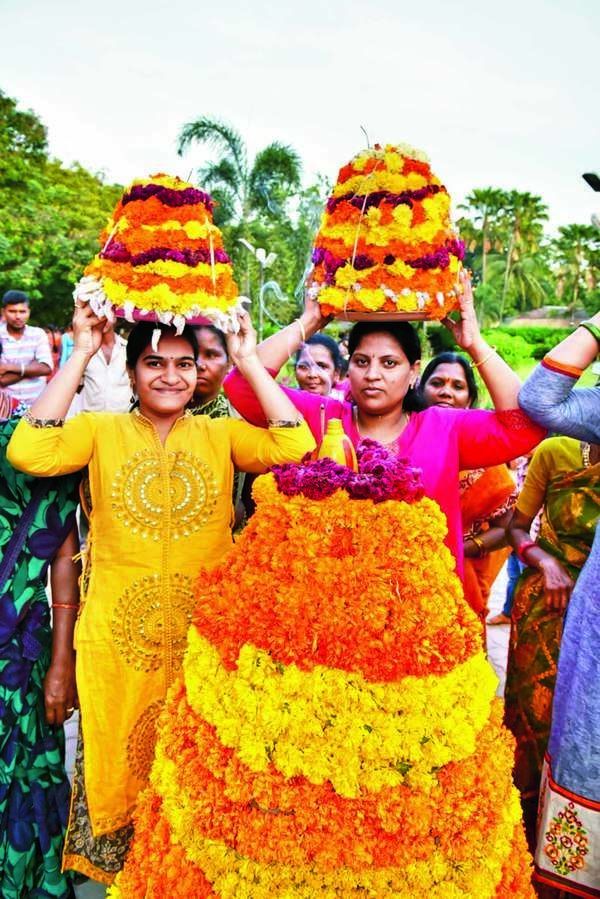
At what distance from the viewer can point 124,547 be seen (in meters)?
2.35

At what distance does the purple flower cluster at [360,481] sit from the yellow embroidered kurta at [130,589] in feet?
2.12

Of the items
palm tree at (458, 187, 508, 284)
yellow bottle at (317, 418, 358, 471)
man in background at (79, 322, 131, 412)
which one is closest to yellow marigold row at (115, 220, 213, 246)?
yellow bottle at (317, 418, 358, 471)

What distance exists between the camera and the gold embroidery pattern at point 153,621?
7.67 feet

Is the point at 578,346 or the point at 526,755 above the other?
the point at 578,346

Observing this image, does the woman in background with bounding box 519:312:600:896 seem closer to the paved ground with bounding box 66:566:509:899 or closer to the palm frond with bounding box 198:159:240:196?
the paved ground with bounding box 66:566:509:899

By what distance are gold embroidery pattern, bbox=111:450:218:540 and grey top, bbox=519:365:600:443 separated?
113cm

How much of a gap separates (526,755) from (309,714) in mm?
1739

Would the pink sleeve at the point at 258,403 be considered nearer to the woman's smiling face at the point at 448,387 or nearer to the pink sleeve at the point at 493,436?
the pink sleeve at the point at 493,436

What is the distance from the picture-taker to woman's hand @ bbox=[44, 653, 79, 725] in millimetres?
2451

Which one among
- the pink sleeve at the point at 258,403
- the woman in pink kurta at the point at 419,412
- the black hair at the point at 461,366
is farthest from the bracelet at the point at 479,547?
the pink sleeve at the point at 258,403

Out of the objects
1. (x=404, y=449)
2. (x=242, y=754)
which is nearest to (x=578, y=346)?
(x=404, y=449)

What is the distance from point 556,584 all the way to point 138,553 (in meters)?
1.63

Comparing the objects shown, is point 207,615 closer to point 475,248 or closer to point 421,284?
point 421,284

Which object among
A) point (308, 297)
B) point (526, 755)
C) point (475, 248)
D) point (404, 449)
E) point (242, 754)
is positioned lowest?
point (526, 755)
